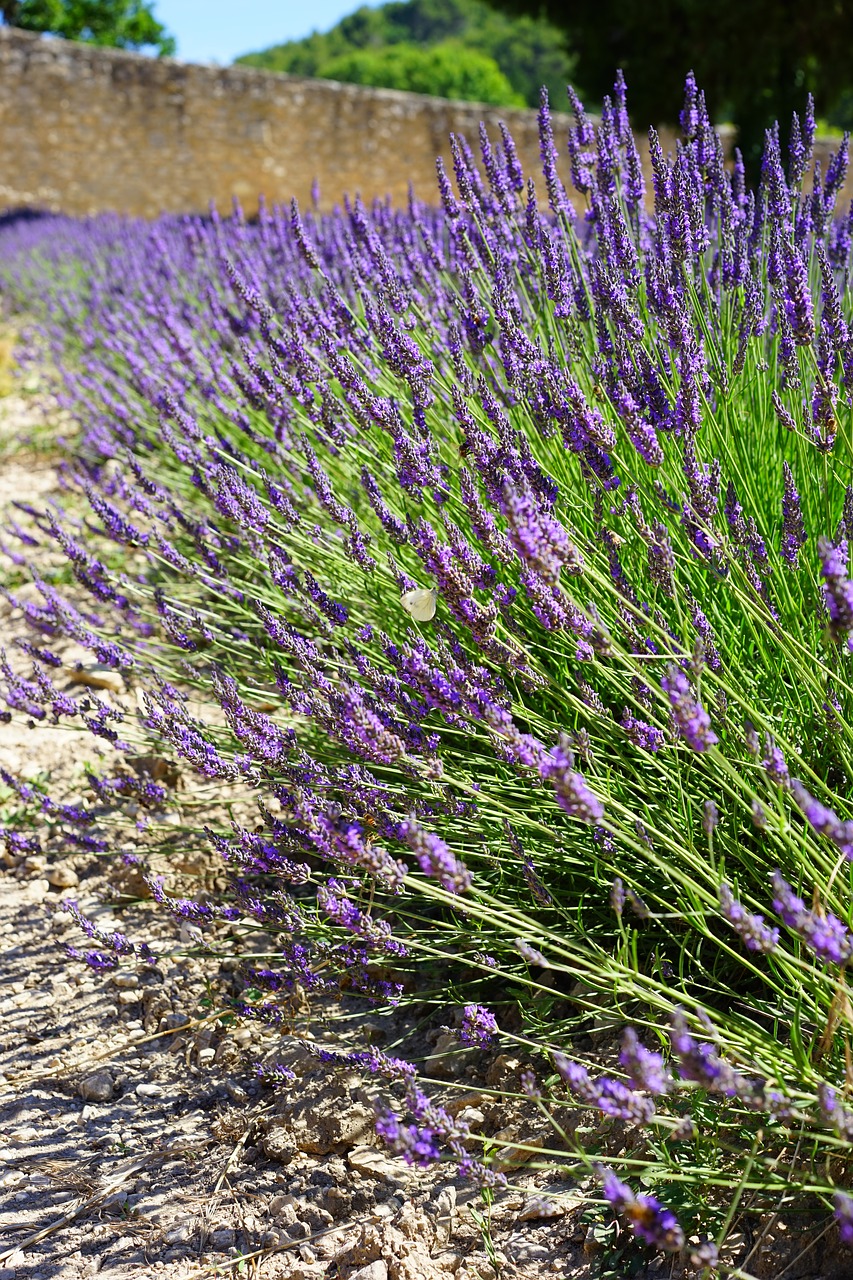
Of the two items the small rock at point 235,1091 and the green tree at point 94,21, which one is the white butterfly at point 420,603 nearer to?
the small rock at point 235,1091

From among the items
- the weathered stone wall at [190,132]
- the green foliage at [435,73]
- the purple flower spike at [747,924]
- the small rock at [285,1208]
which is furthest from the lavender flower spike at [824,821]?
the green foliage at [435,73]

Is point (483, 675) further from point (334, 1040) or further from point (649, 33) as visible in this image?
point (649, 33)

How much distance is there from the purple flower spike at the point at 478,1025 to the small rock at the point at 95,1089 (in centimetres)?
80

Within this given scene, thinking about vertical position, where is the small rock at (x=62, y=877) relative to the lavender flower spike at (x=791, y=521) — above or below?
below

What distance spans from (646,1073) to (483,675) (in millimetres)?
718

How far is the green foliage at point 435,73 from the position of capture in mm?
59094

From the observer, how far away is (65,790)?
2.93 m

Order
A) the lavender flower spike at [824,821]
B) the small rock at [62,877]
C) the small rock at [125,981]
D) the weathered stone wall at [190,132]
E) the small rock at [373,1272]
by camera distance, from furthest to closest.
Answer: the weathered stone wall at [190,132] < the small rock at [62,877] < the small rock at [125,981] < the small rock at [373,1272] < the lavender flower spike at [824,821]

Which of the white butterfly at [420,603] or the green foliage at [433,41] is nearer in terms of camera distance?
the white butterfly at [420,603]

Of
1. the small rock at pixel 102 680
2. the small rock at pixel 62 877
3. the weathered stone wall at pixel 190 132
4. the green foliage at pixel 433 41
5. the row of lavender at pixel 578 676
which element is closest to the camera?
the row of lavender at pixel 578 676

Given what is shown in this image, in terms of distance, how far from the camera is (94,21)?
26969mm

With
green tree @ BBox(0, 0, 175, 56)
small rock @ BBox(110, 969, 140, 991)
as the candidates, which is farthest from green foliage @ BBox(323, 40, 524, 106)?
small rock @ BBox(110, 969, 140, 991)

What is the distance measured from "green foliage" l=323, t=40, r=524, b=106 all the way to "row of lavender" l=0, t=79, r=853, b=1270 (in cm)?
6222

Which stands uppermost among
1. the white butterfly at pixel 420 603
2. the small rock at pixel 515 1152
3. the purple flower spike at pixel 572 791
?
the white butterfly at pixel 420 603
